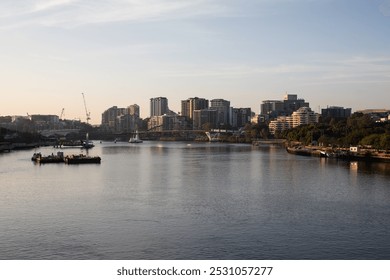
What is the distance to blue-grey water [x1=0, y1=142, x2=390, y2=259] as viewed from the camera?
284 centimetres

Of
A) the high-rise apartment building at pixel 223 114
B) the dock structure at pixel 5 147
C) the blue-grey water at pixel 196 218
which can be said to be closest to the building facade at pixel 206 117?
the high-rise apartment building at pixel 223 114

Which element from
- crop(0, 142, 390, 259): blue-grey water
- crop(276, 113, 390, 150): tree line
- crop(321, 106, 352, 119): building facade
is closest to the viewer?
crop(0, 142, 390, 259): blue-grey water

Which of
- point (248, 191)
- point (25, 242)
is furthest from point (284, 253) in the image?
point (248, 191)

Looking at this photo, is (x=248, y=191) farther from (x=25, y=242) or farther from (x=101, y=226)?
(x=25, y=242)

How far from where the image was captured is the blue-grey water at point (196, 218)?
9.32 ft

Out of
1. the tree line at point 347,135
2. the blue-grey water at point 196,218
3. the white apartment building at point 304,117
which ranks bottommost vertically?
the blue-grey water at point 196,218

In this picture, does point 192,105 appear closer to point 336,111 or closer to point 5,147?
point 336,111

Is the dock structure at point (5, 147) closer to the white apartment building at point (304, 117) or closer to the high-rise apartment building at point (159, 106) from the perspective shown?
the white apartment building at point (304, 117)

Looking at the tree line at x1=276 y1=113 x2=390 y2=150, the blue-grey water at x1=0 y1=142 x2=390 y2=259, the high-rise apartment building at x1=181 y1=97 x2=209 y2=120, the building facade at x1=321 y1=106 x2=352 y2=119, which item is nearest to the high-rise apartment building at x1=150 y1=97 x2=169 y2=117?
the high-rise apartment building at x1=181 y1=97 x2=209 y2=120

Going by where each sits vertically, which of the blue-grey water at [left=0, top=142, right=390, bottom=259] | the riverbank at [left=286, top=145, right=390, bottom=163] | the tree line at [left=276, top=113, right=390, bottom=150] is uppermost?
the tree line at [left=276, top=113, right=390, bottom=150]

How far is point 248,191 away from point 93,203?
1.48m

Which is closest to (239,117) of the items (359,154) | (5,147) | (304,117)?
(304,117)

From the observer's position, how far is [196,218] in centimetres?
364

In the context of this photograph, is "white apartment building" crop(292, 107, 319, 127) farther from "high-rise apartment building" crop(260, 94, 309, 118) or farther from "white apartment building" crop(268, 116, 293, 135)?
"high-rise apartment building" crop(260, 94, 309, 118)
